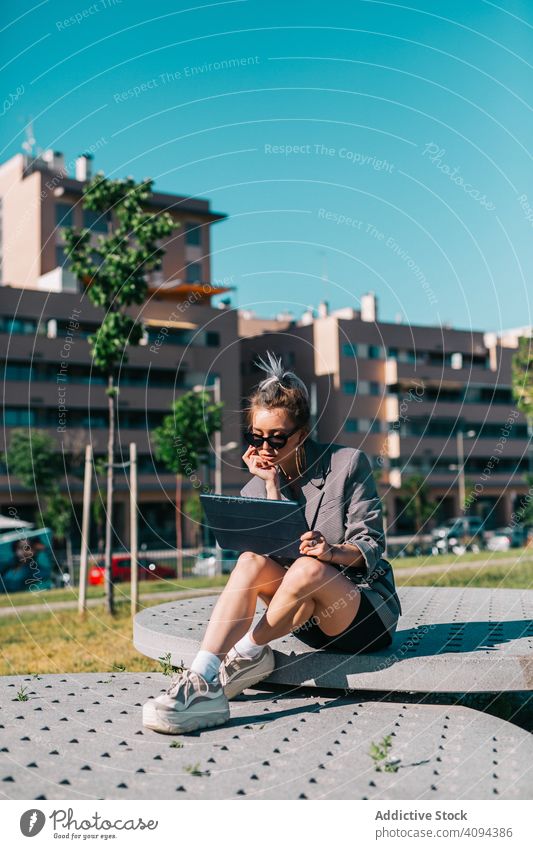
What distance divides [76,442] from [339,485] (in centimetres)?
3332

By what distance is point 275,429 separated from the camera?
383 centimetres

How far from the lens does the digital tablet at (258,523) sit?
3.51 m

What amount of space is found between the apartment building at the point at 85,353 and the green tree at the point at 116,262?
22.1 m

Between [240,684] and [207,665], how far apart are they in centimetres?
31

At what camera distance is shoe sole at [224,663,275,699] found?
147 inches

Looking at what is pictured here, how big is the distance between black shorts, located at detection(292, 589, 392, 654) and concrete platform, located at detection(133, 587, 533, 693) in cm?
5

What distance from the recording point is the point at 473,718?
12.1 ft

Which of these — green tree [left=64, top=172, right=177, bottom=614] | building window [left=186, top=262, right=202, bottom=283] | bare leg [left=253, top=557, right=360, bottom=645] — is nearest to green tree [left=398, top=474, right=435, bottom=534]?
A: building window [left=186, top=262, right=202, bottom=283]

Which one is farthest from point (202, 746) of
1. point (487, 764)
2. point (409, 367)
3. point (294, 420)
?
point (409, 367)

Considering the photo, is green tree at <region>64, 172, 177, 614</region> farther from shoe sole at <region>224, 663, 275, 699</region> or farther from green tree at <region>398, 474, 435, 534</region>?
green tree at <region>398, 474, 435, 534</region>

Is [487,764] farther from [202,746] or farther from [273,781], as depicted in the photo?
[202,746]

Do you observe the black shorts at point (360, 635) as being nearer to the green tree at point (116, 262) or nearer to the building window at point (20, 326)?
the green tree at point (116, 262)

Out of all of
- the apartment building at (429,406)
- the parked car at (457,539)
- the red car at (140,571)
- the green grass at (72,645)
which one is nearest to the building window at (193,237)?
the apartment building at (429,406)

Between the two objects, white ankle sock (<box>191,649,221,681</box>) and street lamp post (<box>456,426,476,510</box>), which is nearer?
white ankle sock (<box>191,649,221,681</box>)
